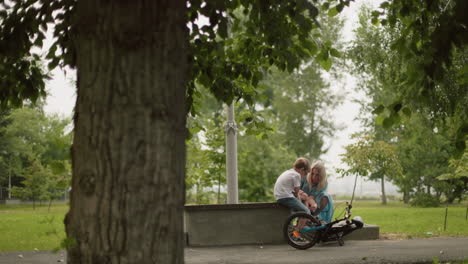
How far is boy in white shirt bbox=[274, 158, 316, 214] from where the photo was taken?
10008 millimetres

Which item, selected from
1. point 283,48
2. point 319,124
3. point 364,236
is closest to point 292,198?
point 364,236

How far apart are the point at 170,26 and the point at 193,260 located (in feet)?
19.8

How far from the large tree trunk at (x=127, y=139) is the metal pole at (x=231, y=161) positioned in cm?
885

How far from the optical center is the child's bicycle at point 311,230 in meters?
9.59

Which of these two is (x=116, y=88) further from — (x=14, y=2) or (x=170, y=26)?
(x=14, y=2)

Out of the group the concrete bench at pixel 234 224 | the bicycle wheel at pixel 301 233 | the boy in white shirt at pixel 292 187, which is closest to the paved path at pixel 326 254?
the bicycle wheel at pixel 301 233

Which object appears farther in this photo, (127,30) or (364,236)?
(364,236)

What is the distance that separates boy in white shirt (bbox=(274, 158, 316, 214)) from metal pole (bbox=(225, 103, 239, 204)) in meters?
1.61

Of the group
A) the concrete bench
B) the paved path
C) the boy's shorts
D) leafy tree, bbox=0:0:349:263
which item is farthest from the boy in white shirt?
leafy tree, bbox=0:0:349:263

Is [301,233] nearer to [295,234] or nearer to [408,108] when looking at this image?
[295,234]

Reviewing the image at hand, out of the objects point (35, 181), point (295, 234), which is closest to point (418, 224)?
point (295, 234)

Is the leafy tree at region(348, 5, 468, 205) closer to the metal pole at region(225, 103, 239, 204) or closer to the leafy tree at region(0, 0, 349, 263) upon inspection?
the leafy tree at region(0, 0, 349, 263)

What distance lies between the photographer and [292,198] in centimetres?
1005

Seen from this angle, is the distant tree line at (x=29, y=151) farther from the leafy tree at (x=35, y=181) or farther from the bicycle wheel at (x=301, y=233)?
the bicycle wheel at (x=301, y=233)
